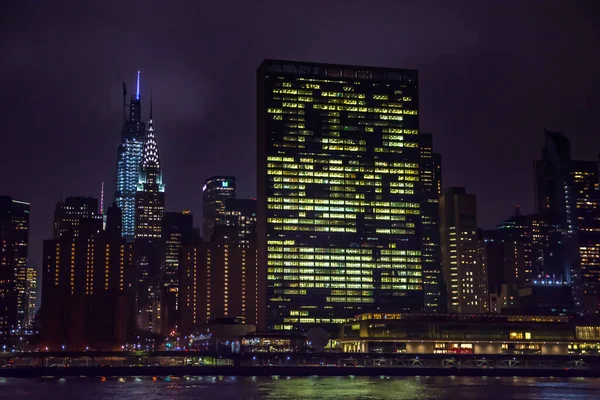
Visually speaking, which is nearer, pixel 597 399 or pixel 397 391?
pixel 597 399

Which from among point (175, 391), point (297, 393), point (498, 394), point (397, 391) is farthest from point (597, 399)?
point (175, 391)

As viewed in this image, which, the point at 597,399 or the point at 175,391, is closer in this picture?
the point at 597,399

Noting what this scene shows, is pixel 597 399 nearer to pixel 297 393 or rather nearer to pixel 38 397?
pixel 297 393

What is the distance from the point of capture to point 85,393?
190 metres

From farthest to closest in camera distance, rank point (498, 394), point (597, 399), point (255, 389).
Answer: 1. point (255, 389)
2. point (498, 394)
3. point (597, 399)

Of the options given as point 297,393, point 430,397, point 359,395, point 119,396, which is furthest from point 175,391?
point 430,397

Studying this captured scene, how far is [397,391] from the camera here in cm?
19000

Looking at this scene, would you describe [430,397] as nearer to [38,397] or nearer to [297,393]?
[297,393]

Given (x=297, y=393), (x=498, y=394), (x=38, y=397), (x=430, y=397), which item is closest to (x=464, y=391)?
(x=498, y=394)

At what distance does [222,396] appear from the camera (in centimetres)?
17738

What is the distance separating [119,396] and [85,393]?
13.5 metres

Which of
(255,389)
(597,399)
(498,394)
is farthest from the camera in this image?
(255,389)

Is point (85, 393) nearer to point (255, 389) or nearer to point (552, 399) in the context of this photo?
point (255, 389)

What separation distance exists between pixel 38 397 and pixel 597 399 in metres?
109
